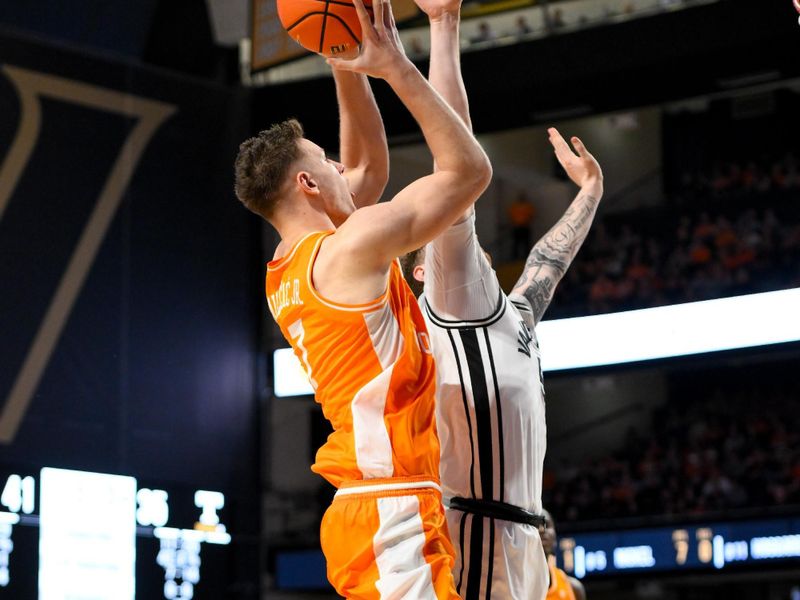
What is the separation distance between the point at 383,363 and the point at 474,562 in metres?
0.84

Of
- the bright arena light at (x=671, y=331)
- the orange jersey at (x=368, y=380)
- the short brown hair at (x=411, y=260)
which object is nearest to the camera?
the orange jersey at (x=368, y=380)

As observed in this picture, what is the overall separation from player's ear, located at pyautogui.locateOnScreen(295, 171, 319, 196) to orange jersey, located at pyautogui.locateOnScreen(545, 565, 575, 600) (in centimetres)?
449

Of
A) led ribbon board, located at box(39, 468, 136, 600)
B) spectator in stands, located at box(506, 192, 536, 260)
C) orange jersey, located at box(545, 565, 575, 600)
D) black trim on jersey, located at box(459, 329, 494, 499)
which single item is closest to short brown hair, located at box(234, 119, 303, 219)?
black trim on jersey, located at box(459, 329, 494, 499)

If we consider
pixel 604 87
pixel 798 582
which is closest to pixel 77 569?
pixel 604 87

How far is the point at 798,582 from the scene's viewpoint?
63.7ft

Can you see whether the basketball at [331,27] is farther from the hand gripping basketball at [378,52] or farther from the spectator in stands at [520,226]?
the spectator in stands at [520,226]

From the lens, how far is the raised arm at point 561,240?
501cm

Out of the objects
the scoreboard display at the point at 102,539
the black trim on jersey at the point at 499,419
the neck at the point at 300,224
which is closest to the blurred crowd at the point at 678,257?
the scoreboard display at the point at 102,539

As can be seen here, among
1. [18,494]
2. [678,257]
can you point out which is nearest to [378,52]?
[18,494]

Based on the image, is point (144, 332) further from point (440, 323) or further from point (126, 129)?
point (440, 323)

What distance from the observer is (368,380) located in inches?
149

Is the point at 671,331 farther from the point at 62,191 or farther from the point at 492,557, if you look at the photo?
Result: the point at 492,557

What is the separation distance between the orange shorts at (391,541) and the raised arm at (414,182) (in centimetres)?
63

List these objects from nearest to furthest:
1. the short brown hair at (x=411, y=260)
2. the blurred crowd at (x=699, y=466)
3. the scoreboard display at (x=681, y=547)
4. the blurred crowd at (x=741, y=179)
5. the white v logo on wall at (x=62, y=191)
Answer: the short brown hair at (x=411, y=260), the white v logo on wall at (x=62, y=191), the scoreboard display at (x=681, y=547), the blurred crowd at (x=699, y=466), the blurred crowd at (x=741, y=179)
